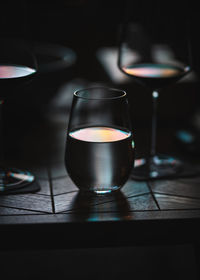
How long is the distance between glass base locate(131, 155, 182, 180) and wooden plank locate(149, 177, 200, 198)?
0.07ft

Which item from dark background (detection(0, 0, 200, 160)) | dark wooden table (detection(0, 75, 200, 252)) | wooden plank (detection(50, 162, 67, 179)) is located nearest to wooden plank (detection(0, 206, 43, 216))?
dark wooden table (detection(0, 75, 200, 252))

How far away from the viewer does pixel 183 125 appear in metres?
1.15

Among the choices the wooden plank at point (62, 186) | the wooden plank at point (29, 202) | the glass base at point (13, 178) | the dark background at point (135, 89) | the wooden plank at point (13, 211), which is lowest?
the wooden plank at point (13, 211)

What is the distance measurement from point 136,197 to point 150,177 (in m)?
0.09

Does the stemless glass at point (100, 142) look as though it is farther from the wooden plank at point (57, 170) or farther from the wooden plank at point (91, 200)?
the wooden plank at point (57, 170)

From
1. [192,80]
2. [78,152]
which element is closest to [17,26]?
[78,152]

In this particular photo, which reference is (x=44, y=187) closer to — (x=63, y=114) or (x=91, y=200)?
(x=91, y=200)

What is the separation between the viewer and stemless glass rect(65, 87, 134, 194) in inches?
27.6

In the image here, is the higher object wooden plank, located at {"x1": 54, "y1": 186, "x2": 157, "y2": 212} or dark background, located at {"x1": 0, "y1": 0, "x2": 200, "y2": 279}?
dark background, located at {"x1": 0, "y1": 0, "x2": 200, "y2": 279}

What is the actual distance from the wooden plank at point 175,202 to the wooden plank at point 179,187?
17 mm

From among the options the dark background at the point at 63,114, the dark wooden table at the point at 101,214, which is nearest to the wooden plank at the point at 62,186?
the dark wooden table at the point at 101,214

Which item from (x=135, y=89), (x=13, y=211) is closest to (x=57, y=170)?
(x=13, y=211)

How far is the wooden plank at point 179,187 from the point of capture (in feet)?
2.64

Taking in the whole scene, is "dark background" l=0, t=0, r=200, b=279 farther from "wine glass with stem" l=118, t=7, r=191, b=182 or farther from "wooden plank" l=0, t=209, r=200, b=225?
"wooden plank" l=0, t=209, r=200, b=225
